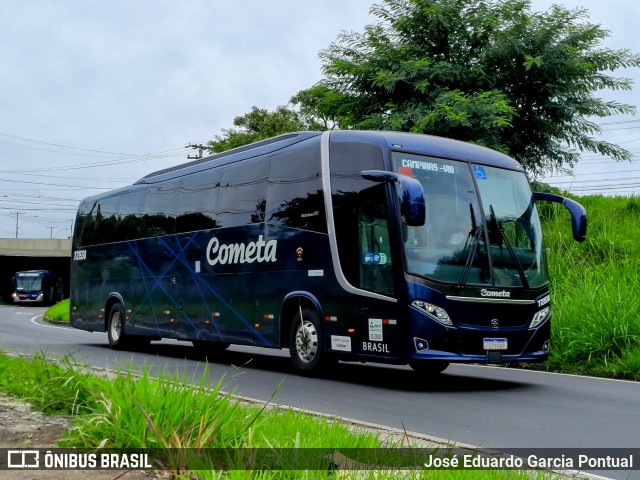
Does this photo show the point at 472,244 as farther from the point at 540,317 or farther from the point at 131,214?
the point at 131,214

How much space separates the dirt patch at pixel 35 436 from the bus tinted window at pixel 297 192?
6009 mm

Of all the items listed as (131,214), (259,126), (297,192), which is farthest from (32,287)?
(297,192)

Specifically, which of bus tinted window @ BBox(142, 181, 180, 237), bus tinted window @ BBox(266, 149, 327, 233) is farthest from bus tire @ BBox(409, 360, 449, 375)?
bus tinted window @ BBox(142, 181, 180, 237)

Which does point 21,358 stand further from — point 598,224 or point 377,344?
point 598,224

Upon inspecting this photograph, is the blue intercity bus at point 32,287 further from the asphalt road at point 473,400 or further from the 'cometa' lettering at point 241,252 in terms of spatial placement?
the 'cometa' lettering at point 241,252

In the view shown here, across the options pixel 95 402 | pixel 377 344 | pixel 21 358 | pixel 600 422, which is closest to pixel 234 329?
pixel 377 344

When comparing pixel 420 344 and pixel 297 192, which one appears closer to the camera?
pixel 420 344

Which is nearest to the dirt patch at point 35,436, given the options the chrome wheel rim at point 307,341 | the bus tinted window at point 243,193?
the chrome wheel rim at point 307,341

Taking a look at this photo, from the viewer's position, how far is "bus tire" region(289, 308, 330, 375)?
12.9 meters

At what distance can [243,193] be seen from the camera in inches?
589

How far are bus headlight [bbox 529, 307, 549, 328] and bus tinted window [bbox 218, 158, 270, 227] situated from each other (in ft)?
14.9

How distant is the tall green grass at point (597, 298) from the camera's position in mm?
13969

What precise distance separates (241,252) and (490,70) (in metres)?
12.3

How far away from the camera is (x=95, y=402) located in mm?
6344
